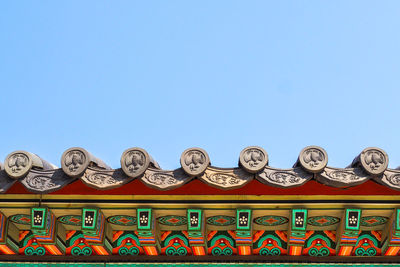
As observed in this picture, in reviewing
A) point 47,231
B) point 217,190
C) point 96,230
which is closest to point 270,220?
point 217,190

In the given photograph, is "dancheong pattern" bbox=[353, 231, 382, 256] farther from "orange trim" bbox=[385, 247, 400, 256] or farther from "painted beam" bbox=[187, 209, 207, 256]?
"painted beam" bbox=[187, 209, 207, 256]

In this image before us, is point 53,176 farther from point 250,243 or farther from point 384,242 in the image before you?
point 384,242

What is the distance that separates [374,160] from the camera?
461 cm

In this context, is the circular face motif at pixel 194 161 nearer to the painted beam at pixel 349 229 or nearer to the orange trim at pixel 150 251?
the orange trim at pixel 150 251

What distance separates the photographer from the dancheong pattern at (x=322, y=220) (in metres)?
5.32

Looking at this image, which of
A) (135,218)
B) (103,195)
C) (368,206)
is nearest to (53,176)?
(103,195)

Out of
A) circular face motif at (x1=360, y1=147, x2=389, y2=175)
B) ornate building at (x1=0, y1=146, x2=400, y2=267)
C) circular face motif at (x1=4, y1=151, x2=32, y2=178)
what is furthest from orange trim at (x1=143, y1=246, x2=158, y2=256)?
circular face motif at (x1=360, y1=147, x2=389, y2=175)

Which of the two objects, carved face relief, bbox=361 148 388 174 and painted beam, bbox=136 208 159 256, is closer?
carved face relief, bbox=361 148 388 174

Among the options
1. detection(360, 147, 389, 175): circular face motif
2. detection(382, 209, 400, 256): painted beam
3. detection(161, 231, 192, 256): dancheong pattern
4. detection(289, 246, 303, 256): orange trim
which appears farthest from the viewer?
detection(161, 231, 192, 256): dancheong pattern

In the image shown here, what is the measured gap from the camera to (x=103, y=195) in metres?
5.23

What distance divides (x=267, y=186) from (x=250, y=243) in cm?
75

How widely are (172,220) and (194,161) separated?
98 centimetres

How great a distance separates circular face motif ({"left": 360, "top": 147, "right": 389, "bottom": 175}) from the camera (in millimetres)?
4584

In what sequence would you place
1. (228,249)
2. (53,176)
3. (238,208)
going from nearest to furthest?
(53,176), (238,208), (228,249)
